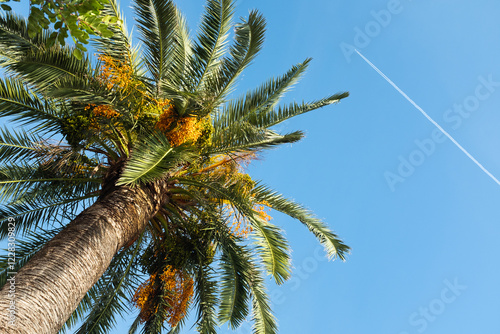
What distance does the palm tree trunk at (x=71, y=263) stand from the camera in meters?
4.84

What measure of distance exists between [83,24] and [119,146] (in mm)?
3410

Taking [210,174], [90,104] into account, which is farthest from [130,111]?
[210,174]

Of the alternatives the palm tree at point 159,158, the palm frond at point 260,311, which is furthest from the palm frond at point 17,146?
the palm frond at point 260,311

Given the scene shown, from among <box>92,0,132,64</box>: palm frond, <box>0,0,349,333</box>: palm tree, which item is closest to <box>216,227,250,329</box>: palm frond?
<box>0,0,349,333</box>: palm tree

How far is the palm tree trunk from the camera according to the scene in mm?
4844

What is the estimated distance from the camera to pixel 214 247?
27.9 ft

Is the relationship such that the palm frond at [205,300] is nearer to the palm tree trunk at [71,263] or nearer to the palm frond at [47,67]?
the palm tree trunk at [71,263]

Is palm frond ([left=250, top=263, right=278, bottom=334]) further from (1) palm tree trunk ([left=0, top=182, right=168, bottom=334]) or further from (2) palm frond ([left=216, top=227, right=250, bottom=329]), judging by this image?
(1) palm tree trunk ([left=0, top=182, right=168, bottom=334])

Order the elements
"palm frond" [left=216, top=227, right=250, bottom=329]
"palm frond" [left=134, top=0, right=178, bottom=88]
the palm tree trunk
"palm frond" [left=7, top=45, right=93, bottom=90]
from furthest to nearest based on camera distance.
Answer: "palm frond" [left=216, top=227, right=250, bottom=329] → "palm frond" [left=134, top=0, right=178, bottom=88] → "palm frond" [left=7, top=45, right=93, bottom=90] → the palm tree trunk

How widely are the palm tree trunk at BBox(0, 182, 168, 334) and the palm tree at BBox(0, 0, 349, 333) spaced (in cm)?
4

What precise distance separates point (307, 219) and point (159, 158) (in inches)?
132

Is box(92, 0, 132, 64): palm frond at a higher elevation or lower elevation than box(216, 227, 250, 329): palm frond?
higher

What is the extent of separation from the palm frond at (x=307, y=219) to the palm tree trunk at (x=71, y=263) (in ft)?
7.50

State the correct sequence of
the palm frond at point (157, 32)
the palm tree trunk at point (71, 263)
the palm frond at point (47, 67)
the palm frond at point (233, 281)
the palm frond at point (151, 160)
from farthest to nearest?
the palm frond at point (233, 281)
the palm frond at point (157, 32)
the palm frond at point (47, 67)
the palm frond at point (151, 160)
the palm tree trunk at point (71, 263)
